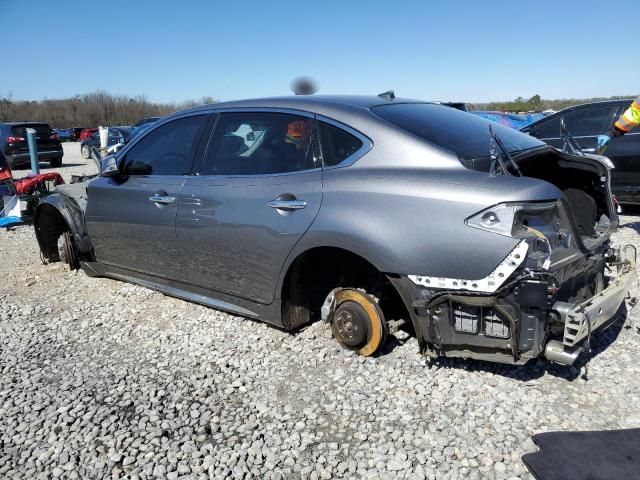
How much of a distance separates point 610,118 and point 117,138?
1890 cm

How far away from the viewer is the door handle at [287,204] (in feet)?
10.3

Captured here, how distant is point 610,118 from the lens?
7152 mm

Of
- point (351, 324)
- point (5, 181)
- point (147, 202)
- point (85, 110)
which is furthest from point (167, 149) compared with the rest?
point (85, 110)

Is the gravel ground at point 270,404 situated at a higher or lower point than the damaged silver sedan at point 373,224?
lower

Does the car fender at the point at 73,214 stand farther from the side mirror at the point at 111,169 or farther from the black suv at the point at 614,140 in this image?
the black suv at the point at 614,140

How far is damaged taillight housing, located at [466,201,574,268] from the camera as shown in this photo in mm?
2484

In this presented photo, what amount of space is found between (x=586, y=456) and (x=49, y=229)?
5502 mm

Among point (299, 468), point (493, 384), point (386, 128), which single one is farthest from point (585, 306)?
point (299, 468)

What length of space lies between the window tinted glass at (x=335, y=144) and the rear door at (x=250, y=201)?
74mm

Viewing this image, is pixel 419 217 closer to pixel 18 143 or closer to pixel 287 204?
pixel 287 204

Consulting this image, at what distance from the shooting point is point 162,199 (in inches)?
155

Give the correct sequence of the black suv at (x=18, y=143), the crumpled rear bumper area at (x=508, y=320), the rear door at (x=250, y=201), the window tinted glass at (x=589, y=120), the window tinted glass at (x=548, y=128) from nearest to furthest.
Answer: the crumpled rear bumper area at (x=508, y=320) < the rear door at (x=250, y=201) < the window tinted glass at (x=589, y=120) < the window tinted glass at (x=548, y=128) < the black suv at (x=18, y=143)

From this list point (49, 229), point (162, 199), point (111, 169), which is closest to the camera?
point (162, 199)

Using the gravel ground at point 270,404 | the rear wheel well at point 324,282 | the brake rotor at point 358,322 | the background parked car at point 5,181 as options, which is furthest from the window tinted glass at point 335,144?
the background parked car at point 5,181
